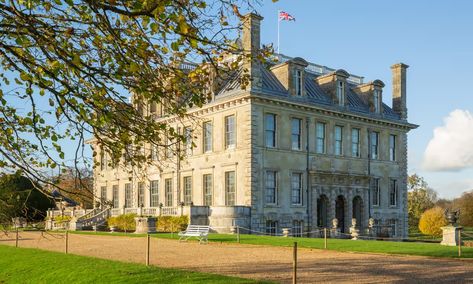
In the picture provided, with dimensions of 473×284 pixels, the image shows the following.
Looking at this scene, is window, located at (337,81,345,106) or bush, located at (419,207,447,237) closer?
window, located at (337,81,345,106)

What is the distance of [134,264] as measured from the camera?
16438mm

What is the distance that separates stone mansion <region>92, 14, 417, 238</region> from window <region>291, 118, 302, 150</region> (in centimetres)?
6

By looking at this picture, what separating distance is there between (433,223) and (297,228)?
15431 mm

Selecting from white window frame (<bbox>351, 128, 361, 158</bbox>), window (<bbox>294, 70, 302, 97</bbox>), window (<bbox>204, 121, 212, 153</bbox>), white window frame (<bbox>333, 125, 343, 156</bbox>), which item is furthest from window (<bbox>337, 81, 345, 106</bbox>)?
window (<bbox>204, 121, 212, 153</bbox>)

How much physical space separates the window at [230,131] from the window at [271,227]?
5229 millimetres

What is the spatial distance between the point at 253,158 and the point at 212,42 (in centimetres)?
2466

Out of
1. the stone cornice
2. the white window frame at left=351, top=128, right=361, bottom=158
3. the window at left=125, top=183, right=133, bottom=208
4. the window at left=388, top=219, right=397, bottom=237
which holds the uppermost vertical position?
the stone cornice

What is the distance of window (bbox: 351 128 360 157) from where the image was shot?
130 feet

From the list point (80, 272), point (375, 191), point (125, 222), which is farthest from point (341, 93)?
point (80, 272)

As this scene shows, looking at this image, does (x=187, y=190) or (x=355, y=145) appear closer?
(x=187, y=190)

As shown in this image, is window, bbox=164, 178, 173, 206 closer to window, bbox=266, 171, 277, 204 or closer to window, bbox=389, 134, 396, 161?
window, bbox=266, 171, 277, 204

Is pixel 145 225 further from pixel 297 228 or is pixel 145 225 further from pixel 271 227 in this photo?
pixel 297 228

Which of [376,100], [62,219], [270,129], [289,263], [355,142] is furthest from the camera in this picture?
[62,219]

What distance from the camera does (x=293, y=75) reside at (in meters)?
36.2
